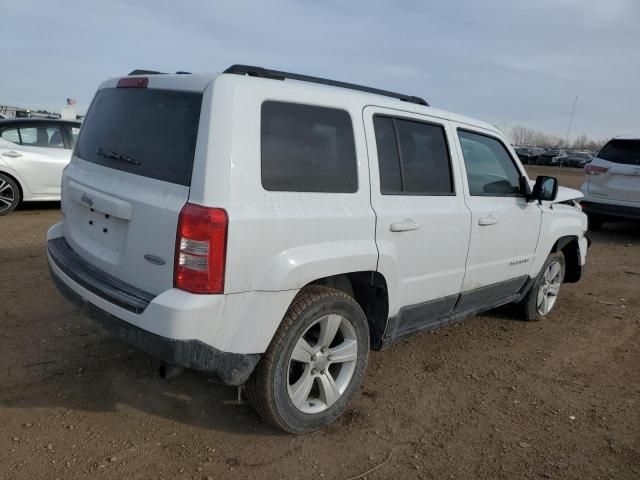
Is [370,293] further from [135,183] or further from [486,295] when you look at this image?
[135,183]

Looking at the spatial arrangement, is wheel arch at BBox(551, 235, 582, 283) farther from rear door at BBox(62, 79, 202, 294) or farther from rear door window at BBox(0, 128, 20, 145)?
rear door window at BBox(0, 128, 20, 145)

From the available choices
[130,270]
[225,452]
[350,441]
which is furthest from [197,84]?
[350,441]

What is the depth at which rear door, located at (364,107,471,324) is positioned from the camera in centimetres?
306

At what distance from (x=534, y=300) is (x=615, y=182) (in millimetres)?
5621

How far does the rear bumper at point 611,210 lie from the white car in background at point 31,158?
9.16m

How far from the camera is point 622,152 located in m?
9.39

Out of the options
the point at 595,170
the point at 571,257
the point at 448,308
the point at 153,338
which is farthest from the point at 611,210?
the point at 153,338

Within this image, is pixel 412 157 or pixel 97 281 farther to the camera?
pixel 412 157

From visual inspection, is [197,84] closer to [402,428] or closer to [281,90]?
[281,90]

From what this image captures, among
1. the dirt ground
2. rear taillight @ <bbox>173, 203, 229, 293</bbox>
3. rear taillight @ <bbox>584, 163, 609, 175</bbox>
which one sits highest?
rear taillight @ <bbox>584, 163, 609, 175</bbox>

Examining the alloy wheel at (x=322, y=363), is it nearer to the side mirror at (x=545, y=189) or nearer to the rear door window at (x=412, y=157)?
the rear door window at (x=412, y=157)

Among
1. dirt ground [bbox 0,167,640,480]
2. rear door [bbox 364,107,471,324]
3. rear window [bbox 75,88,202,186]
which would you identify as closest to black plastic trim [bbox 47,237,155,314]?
rear window [bbox 75,88,202,186]

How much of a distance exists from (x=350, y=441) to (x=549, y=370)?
6.42 feet

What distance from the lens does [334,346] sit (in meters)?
3.15
